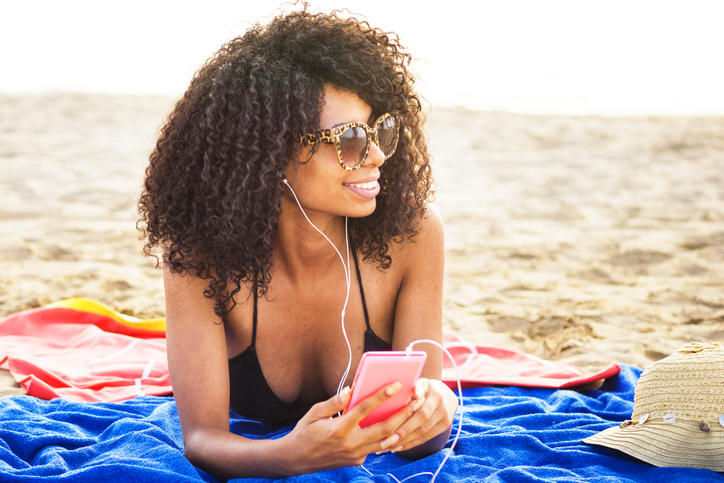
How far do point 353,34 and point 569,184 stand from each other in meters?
7.32

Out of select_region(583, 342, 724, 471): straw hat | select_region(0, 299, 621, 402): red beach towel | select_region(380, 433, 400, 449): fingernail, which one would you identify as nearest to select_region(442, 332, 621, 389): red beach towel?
select_region(0, 299, 621, 402): red beach towel

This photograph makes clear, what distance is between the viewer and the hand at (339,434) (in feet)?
5.41

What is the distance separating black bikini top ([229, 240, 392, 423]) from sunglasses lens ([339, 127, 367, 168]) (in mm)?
461

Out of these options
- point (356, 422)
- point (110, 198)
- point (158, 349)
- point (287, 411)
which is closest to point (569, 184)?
point (110, 198)

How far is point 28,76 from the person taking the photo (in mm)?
16406

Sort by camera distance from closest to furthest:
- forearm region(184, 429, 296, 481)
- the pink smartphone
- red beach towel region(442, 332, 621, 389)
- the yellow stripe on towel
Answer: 1. the pink smartphone
2. forearm region(184, 429, 296, 481)
3. red beach towel region(442, 332, 621, 389)
4. the yellow stripe on towel

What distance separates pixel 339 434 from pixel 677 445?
1.21 meters

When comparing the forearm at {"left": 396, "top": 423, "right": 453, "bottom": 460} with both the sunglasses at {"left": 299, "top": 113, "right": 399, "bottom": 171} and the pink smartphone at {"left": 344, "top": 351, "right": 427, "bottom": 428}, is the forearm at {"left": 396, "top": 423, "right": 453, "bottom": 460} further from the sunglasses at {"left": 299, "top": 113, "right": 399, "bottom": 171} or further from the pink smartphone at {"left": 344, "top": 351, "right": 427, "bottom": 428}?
the sunglasses at {"left": 299, "top": 113, "right": 399, "bottom": 171}

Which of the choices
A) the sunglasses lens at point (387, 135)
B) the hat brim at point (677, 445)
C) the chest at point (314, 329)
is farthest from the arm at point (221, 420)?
the hat brim at point (677, 445)

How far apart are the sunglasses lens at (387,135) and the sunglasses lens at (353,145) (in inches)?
3.6

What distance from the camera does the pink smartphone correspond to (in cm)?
Answer: 159

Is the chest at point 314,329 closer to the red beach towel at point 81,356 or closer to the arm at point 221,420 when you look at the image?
the arm at point 221,420

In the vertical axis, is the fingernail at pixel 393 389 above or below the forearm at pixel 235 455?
above

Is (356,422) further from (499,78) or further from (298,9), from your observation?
(499,78)
